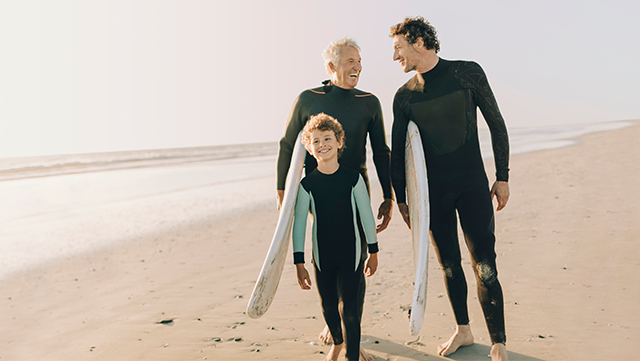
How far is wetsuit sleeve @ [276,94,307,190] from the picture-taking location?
312cm

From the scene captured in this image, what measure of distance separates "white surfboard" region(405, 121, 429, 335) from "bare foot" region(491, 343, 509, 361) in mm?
627

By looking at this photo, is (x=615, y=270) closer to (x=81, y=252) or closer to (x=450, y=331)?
(x=450, y=331)

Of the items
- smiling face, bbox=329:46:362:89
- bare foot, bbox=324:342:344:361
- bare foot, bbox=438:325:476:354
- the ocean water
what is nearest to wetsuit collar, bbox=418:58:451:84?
→ smiling face, bbox=329:46:362:89

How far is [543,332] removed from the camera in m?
3.38

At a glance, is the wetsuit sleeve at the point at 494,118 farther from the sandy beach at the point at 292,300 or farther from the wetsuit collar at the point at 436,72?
the sandy beach at the point at 292,300

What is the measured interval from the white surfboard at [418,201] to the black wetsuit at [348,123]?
16 centimetres

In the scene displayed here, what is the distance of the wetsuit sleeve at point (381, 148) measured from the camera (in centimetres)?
309

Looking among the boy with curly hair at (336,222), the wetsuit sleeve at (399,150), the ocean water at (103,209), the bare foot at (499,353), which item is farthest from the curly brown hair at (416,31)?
the ocean water at (103,209)

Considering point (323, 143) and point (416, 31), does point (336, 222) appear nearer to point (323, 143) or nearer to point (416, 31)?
point (323, 143)

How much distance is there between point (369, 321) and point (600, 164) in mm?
10240

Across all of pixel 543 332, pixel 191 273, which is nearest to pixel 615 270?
pixel 543 332

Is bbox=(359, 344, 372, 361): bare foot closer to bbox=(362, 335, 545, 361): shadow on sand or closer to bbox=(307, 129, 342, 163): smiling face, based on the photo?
bbox=(362, 335, 545, 361): shadow on sand

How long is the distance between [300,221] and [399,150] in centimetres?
86

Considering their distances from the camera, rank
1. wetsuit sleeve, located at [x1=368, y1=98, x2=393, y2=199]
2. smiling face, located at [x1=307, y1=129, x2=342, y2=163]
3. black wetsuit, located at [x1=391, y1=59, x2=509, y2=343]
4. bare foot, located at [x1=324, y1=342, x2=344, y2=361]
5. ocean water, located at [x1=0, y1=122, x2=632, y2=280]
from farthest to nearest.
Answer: ocean water, located at [x1=0, y1=122, x2=632, y2=280]
wetsuit sleeve, located at [x1=368, y1=98, x2=393, y2=199]
bare foot, located at [x1=324, y1=342, x2=344, y2=361]
black wetsuit, located at [x1=391, y1=59, x2=509, y2=343]
smiling face, located at [x1=307, y1=129, x2=342, y2=163]
